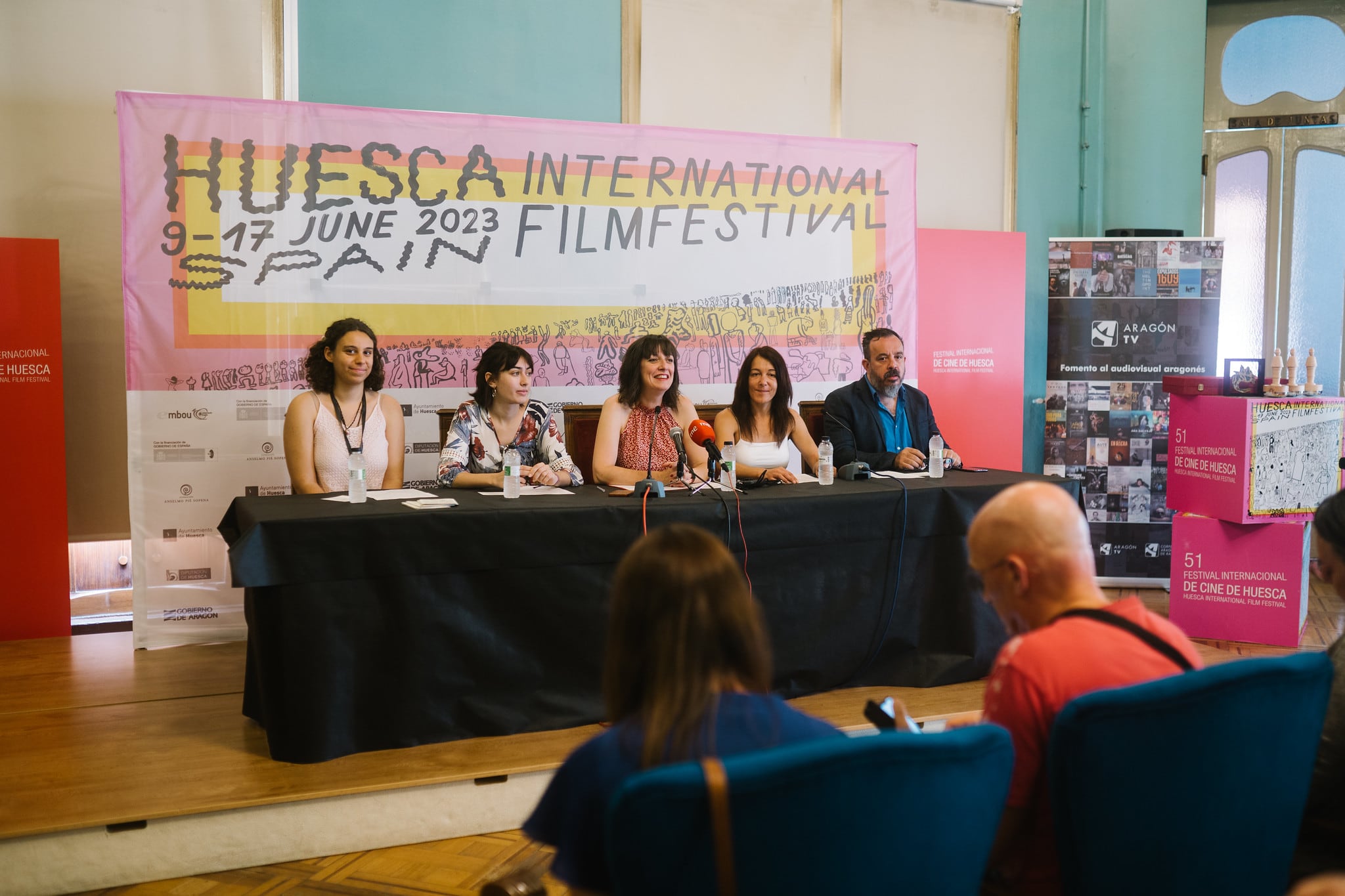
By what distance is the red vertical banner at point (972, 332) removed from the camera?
220 inches

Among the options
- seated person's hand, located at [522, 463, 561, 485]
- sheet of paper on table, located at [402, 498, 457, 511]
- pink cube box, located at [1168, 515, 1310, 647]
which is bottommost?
pink cube box, located at [1168, 515, 1310, 647]

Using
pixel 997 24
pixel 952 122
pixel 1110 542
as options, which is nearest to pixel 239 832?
pixel 1110 542

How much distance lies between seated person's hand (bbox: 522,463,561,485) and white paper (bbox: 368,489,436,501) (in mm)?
403

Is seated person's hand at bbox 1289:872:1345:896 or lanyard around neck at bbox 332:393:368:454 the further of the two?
lanyard around neck at bbox 332:393:368:454

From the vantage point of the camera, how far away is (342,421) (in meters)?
3.72

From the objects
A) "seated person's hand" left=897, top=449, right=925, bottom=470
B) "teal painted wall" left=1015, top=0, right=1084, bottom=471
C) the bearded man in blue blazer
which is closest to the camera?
"seated person's hand" left=897, top=449, right=925, bottom=470

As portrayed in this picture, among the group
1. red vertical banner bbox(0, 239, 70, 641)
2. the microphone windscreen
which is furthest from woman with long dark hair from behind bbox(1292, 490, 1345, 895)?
red vertical banner bbox(0, 239, 70, 641)

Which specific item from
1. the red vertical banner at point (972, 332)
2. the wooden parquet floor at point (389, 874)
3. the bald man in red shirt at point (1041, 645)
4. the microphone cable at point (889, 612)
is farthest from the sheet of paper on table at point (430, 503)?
the red vertical banner at point (972, 332)

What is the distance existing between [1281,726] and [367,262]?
396 cm

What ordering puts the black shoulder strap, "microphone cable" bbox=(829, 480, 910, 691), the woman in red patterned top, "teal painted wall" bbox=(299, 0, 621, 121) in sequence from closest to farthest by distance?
1. the black shoulder strap
2. "microphone cable" bbox=(829, 480, 910, 691)
3. the woman in red patterned top
4. "teal painted wall" bbox=(299, 0, 621, 121)

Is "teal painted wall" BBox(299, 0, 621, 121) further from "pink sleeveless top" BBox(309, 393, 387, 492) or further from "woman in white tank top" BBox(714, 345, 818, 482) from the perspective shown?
"woman in white tank top" BBox(714, 345, 818, 482)

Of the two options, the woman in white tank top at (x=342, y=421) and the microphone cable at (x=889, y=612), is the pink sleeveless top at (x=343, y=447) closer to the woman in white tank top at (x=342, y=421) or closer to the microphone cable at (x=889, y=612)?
the woman in white tank top at (x=342, y=421)

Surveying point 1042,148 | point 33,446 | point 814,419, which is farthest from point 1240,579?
point 33,446

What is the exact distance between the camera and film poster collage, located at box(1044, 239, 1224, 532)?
5477mm
